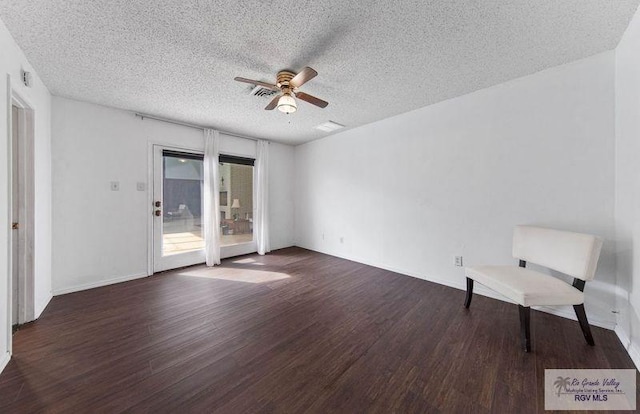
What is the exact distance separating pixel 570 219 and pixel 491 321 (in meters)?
1.27

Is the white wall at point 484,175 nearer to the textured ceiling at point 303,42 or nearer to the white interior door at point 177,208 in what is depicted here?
the textured ceiling at point 303,42

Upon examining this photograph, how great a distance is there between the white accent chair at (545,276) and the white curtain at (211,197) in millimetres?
3825

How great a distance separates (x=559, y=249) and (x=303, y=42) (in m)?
2.89

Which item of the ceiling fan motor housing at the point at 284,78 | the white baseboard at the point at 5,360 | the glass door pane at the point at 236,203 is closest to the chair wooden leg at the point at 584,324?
the ceiling fan motor housing at the point at 284,78

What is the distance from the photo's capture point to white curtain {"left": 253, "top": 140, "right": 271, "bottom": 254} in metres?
4.76

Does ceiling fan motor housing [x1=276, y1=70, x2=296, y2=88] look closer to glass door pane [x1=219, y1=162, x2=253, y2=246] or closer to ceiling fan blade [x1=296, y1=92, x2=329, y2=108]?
ceiling fan blade [x1=296, y1=92, x2=329, y2=108]

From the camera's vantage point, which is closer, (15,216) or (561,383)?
(561,383)

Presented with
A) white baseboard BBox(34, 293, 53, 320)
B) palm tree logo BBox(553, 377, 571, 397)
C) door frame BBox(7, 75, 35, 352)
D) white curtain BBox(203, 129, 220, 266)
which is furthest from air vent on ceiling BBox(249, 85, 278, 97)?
palm tree logo BBox(553, 377, 571, 397)

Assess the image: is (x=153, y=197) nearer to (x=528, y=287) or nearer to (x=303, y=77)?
(x=303, y=77)

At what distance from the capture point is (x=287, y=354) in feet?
5.66

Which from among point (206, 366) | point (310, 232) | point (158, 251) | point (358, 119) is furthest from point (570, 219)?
point (158, 251)

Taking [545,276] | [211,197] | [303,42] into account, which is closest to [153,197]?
[211,197]

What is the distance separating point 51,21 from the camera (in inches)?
63.7

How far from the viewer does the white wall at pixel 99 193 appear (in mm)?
2805
